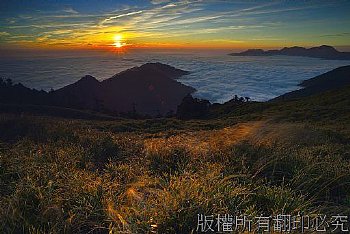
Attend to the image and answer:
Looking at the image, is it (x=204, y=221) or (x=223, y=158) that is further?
(x=223, y=158)

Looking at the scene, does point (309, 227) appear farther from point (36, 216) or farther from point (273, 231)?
point (36, 216)

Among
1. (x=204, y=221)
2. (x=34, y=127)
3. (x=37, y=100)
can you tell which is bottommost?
(x=37, y=100)

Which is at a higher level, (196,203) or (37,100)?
(196,203)

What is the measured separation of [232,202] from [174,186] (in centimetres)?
81

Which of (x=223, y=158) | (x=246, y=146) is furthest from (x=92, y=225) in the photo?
(x=246, y=146)

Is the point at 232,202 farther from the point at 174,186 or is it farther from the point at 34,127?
the point at 34,127

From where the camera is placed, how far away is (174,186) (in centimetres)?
417

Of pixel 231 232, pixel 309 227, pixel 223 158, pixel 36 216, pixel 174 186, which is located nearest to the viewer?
pixel 231 232

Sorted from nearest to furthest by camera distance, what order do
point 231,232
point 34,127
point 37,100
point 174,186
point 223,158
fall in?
point 231,232, point 174,186, point 223,158, point 34,127, point 37,100

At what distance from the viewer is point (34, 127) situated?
15.8 metres

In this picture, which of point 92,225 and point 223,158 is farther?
point 223,158

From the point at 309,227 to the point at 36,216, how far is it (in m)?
3.20

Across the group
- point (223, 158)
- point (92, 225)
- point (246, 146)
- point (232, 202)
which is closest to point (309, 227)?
point (232, 202)

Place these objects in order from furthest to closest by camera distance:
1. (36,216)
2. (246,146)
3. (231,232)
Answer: (246,146) → (36,216) → (231,232)
